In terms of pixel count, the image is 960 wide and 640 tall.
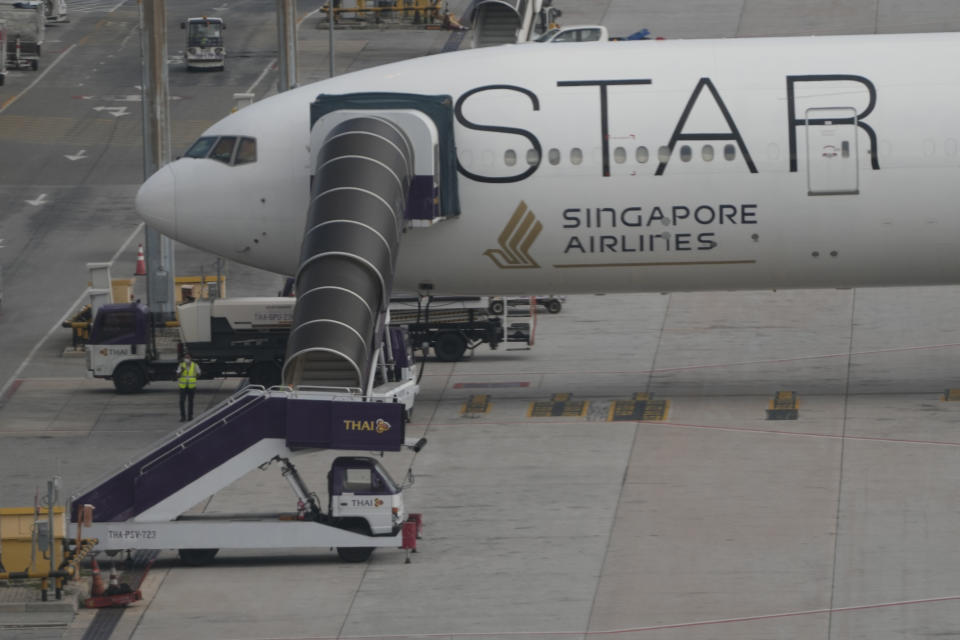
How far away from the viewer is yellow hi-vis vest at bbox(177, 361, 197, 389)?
4850 centimetres

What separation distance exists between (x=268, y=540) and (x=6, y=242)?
36567 mm

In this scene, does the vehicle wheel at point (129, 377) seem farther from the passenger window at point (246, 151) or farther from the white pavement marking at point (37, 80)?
the white pavement marking at point (37, 80)

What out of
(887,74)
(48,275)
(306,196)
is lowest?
(48,275)

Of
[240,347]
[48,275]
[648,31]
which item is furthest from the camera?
[648,31]

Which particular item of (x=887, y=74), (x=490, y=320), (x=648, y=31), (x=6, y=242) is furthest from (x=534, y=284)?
(x=648, y=31)

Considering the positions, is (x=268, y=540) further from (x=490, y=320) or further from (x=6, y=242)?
(x=6, y=242)

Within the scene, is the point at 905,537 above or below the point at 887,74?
below

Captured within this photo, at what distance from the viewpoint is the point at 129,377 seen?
172 ft

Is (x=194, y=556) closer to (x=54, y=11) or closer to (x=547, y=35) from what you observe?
(x=547, y=35)

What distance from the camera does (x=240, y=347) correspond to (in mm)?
51281

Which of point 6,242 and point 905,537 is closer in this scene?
point 905,537

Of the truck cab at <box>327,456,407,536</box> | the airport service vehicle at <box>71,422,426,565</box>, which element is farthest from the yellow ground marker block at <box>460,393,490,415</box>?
the truck cab at <box>327,456,407,536</box>

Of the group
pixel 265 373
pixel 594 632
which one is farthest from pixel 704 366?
pixel 594 632

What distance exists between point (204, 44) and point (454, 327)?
46103 millimetres
